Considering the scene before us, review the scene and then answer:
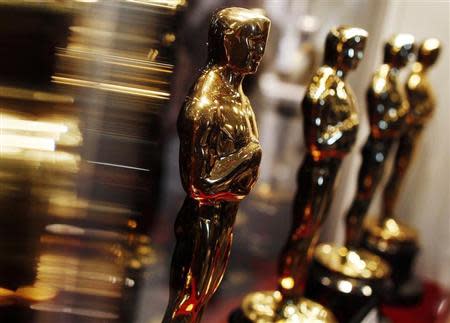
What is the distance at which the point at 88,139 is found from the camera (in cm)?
66

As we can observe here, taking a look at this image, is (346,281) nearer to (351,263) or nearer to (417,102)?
(351,263)

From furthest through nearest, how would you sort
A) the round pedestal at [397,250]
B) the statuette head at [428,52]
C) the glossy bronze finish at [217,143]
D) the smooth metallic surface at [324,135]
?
the round pedestal at [397,250] → the statuette head at [428,52] → the smooth metallic surface at [324,135] → the glossy bronze finish at [217,143]

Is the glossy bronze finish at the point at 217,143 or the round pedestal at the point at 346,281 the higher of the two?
the glossy bronze finish at the point at 217,143

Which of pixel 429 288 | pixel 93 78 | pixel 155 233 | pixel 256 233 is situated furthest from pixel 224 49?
pixel 429 288

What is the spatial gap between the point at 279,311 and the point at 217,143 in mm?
321

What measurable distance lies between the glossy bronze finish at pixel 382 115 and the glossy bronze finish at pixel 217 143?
366mm

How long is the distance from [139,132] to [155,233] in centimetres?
17

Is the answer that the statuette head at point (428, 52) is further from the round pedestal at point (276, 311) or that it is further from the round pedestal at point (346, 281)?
the round pedestal at point (276, 311)

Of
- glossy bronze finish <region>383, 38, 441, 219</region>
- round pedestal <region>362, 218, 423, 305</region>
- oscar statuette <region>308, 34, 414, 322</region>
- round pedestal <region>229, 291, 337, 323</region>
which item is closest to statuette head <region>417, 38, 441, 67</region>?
glossy bronze finish <region>383, 38, 441, 219</region>

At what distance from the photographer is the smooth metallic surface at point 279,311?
0.77m

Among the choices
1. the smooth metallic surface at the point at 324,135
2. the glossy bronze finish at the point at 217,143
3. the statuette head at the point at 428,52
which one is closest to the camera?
the glossy bronze finish at the point at 217,143

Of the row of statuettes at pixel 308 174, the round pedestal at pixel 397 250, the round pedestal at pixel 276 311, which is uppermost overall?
the row of statuettes at pixel 308 174

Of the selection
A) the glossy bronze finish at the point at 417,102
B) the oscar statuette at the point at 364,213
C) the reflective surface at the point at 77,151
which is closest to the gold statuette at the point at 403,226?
the glossy bronze finish at the point at 417,102

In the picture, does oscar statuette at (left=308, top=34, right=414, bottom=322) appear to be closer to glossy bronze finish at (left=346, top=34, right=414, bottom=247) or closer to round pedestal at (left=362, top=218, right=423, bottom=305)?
glossy bronze finish at (left=346, top=34, right=414, bottom=247)
